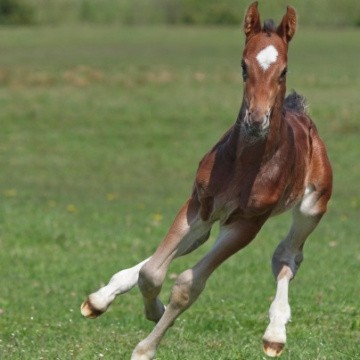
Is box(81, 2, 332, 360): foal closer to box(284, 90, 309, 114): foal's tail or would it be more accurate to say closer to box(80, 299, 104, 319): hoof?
box(80, 299, 104, 319): hoof

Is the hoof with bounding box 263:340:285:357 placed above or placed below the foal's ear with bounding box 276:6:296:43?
below

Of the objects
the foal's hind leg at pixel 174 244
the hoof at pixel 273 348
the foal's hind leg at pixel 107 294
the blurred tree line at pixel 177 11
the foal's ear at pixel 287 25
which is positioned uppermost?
the foal's ear at pixel 287 25

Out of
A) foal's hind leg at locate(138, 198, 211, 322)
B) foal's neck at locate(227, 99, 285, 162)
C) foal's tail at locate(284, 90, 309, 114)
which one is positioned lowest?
foal's hind leg at locate(138, 198, 211, 322)

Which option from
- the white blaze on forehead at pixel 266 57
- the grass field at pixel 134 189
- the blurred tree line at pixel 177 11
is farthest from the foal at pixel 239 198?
the blurred tree line at pixel 177 11

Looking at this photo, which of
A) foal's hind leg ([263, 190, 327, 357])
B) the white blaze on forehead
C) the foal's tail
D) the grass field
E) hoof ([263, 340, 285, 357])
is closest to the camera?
the white blaze on forehead

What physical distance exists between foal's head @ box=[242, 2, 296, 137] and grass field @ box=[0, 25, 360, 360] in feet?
6.40

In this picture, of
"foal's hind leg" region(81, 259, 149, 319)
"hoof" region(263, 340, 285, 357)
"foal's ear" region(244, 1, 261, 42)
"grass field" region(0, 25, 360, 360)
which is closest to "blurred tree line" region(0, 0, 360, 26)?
"grass field" region(0, 25, 360, 360)

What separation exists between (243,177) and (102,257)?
6.60m

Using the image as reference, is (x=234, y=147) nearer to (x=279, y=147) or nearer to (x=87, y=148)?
(x=279, y=147)

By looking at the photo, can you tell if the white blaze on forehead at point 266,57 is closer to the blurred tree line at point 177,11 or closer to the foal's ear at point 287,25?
the foal's ear at point 287,25

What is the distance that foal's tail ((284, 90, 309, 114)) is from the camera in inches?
346

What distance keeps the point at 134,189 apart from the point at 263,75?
14410mm

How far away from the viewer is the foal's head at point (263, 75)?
6586 mm

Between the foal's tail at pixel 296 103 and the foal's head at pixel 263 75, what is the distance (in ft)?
5.44
